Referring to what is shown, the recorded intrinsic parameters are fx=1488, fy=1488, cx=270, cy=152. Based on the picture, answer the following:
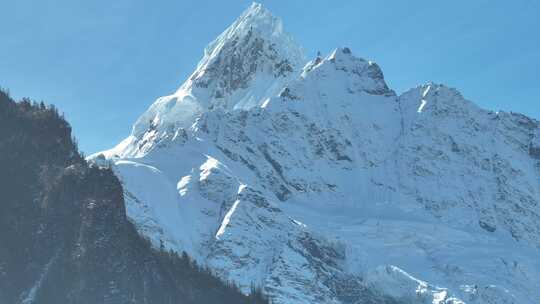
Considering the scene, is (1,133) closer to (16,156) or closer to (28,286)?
(16,156)

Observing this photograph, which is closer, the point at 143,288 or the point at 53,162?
the point at 143,288

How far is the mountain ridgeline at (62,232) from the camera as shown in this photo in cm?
16162

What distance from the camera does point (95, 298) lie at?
161 meters

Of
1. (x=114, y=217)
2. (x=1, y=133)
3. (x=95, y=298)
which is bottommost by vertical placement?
(x=95, y=298)

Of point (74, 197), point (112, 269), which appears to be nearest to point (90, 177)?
point (74, 197)

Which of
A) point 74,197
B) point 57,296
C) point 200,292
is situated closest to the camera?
point 57,296

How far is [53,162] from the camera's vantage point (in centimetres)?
18225

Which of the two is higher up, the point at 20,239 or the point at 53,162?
the point at 53,162

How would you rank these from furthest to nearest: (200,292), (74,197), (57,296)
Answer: (200,292), (74,197), (57,296)

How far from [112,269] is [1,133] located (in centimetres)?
2753

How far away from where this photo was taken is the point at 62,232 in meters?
168

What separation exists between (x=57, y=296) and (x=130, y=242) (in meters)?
16.3

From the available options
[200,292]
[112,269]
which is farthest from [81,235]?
[200,292]

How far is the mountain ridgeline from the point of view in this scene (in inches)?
6363
